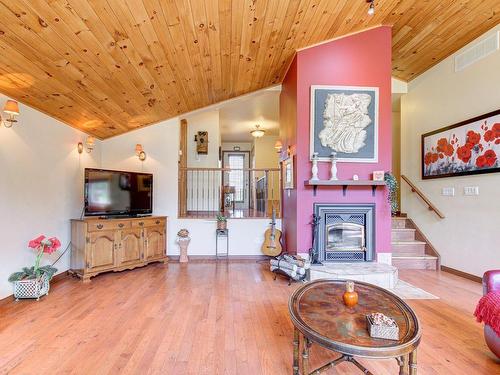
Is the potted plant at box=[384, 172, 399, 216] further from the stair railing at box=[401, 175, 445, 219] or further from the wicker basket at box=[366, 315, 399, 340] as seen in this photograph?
the wicker basket at box=[366, 315, 399, 340]

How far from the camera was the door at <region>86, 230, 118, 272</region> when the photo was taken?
3977 mm

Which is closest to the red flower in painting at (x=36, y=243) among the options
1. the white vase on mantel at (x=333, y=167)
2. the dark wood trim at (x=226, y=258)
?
the dark wood trim at (x=226, y=258)

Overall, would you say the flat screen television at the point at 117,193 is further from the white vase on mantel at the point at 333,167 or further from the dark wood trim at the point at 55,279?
the white vase on mantel at the point at 333,167

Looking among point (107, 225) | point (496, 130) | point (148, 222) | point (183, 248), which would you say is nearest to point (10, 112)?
point (107, 225)

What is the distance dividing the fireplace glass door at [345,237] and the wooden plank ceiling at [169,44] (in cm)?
279

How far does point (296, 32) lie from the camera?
3660 mm

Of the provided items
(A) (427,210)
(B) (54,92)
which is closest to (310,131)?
(A) (427,210)

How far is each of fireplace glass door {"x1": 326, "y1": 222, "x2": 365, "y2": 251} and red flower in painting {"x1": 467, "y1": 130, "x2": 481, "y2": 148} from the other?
2.07m

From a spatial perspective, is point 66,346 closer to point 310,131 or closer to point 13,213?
point 13,213

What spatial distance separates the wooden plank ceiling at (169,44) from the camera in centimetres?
245

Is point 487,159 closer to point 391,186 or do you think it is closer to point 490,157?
point 490,157

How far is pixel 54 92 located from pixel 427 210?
6.09 metres

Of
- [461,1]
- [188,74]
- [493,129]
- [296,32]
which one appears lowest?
[493,129]

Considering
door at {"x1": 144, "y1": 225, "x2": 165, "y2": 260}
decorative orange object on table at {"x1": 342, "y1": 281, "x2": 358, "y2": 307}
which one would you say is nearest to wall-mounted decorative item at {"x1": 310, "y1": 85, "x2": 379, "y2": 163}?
decorative orange object on table at {"x1": 342, "y1": 281, "x2": 358, "y2": 307}
